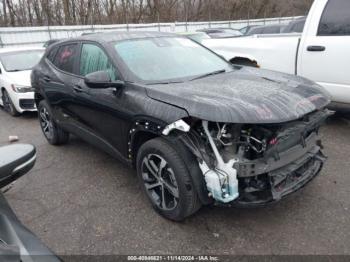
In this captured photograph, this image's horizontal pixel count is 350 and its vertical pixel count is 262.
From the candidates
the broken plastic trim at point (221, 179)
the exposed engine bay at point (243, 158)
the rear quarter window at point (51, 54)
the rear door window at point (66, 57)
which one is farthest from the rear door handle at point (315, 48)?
the rear quarter window at point (51, 54)

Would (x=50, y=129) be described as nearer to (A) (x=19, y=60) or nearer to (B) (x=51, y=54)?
(B) (x=51, y=54)

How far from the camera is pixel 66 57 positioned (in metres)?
4.38

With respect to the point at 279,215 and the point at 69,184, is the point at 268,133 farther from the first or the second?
the point at 69,184

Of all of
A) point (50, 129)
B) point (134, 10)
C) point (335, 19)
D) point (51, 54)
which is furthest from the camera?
point (134, 10)

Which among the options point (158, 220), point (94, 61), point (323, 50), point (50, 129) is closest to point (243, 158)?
point (158, 220)

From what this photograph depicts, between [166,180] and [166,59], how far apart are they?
142 centimetres

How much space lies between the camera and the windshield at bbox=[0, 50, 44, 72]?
7.64 metres

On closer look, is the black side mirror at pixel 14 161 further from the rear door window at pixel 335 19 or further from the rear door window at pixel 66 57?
the rear door window at pixel 335 19

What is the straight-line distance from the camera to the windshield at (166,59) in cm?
332

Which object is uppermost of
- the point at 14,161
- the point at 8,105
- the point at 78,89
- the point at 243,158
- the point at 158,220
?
the point at 14,161

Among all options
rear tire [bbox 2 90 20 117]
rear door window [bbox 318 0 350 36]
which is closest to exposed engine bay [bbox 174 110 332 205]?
rear door window [bbox 318 0 350 36]

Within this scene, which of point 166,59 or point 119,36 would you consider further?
point 119,36

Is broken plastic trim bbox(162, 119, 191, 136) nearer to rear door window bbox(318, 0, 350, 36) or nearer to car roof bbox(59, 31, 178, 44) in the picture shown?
car roof bbox(59, 31, 178, 44)

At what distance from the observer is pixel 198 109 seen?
2.51 metres
